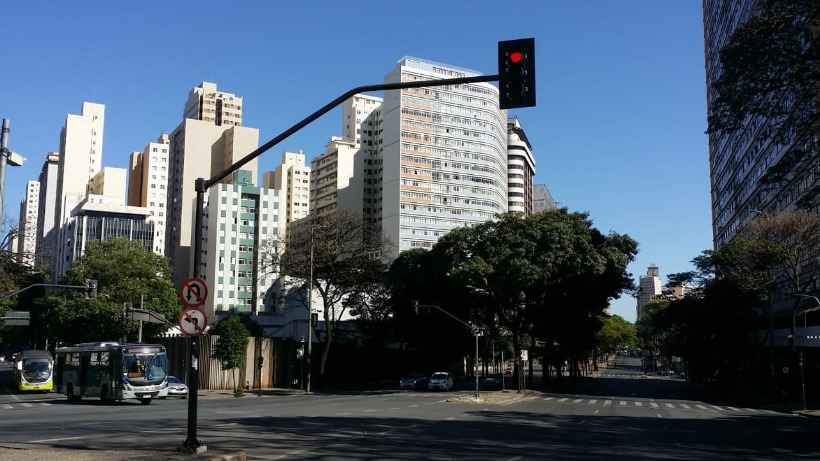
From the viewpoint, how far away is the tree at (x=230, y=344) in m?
53.7

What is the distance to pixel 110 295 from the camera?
64688 mm

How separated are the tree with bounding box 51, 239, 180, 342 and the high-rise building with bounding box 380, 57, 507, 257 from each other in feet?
230

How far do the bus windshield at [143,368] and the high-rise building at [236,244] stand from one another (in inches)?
3902

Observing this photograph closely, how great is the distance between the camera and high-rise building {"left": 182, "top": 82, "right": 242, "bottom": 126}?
193125 mm

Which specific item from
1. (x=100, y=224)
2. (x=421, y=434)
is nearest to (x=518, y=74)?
(x=421, y=434)

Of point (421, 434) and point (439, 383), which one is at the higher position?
point (421, 434)

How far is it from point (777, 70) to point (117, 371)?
31.1 metres

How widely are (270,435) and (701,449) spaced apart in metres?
11.5

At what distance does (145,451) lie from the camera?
15031 mm

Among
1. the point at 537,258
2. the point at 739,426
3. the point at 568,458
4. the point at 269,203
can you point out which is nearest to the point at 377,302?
the point at 537,258

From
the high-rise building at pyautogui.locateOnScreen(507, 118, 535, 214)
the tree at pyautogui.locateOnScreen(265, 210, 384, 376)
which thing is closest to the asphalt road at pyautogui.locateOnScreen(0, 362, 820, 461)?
the tree at pyautogui.locateOnScreen(265, 210, 384, 376)

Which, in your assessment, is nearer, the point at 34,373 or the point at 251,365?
the point at 34,373

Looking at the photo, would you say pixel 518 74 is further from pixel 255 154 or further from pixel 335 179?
pixel 335 179

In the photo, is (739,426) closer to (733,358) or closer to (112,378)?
(112,378)
